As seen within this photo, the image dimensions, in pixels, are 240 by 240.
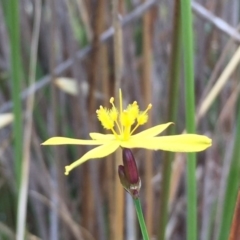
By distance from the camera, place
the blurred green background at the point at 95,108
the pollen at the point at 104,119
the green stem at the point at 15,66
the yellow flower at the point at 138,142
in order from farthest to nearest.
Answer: the blurred green background at the point at 95,108
the green stem at the point at 15,66
the pollen at the point at 104,119
the yellow flower at the point at 138,142

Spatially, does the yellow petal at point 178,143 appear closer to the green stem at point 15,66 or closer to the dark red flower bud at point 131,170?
the dark red flower bud at point 131,170

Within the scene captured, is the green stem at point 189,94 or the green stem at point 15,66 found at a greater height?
the green stem at point 15,66

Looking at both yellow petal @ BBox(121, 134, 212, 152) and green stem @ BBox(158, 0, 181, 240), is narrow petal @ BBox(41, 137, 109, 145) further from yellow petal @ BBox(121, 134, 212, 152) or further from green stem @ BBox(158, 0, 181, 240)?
green stem @ BBox(158, 0, 181, 240)

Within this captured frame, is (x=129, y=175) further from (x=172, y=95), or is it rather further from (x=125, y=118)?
(x=172, y=95)

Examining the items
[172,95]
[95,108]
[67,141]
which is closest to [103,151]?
[67,141]

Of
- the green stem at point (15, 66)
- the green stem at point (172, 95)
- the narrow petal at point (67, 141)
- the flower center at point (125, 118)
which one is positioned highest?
the green stem at point (15, 66)

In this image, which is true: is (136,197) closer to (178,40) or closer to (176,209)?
(178,40)

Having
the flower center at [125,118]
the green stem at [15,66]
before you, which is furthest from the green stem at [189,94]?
the green stem at [15,66]
